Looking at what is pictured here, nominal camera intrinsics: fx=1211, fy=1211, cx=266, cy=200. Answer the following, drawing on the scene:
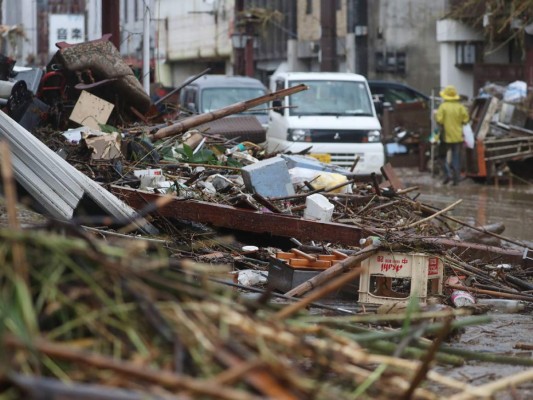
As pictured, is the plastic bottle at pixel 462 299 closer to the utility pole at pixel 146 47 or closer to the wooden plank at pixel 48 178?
the wooden plank at pixel 48 178

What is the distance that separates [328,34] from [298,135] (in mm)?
11402

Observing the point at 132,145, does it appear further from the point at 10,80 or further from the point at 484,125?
the point at 484,125

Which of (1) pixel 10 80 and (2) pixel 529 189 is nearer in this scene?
(1) pixel 10 80

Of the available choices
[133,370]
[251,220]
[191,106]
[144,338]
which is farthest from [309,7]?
[133,370]

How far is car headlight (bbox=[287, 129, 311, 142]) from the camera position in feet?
63.4

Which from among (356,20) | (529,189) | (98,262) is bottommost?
(529,189)

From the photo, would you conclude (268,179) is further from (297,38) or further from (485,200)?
(297,38)

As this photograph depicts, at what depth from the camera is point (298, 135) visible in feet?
63.4

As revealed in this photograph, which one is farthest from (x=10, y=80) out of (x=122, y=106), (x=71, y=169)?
(x=71, y=169)

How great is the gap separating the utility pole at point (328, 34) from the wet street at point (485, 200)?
186 inches

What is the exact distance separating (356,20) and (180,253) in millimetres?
34249

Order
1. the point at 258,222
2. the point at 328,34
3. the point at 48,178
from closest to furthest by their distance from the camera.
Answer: the point at 48,178 < the point at 258,222 < the point at 328,34

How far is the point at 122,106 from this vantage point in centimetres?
1495

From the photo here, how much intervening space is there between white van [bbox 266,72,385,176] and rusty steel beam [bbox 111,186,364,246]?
8564mm
